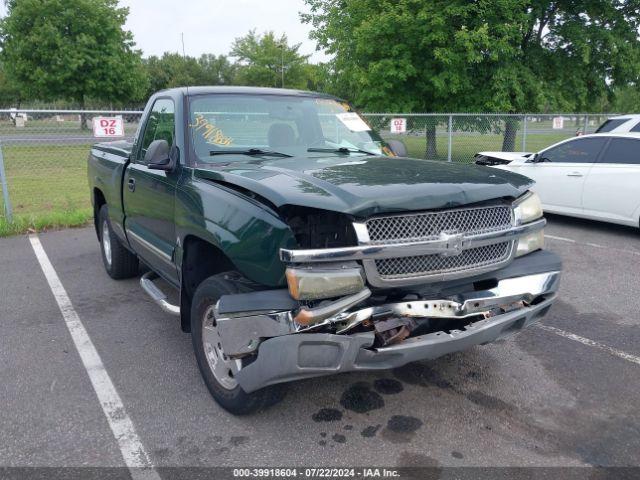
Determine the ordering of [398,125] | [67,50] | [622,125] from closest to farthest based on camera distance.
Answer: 1. [622,125]
2. [398,125]
3. [67,50]

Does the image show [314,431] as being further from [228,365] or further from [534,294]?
[534,294]

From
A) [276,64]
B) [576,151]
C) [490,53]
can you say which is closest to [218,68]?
[276,64]

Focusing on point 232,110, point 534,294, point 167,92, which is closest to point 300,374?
point 534,294

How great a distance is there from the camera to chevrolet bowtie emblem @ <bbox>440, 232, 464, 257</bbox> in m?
2.81

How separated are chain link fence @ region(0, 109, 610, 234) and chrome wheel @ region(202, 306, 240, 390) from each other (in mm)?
4903

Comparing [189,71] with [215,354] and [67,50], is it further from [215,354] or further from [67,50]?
[215,354]

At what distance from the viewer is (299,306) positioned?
2.62m

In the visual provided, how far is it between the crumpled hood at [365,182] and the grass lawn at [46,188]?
6288 millimetres

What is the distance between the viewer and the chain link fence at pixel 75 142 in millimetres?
8977

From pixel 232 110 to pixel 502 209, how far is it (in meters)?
2.12

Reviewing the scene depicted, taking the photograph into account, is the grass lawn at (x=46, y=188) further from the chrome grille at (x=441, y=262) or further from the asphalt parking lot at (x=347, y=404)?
the chrome grille at (x=441, y=262)

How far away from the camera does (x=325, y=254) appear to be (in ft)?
8.44

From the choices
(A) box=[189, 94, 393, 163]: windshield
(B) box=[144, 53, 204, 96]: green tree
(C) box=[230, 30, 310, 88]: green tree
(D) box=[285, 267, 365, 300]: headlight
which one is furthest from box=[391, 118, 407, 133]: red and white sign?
(B) box=[144, 53, 204, 96]: green tree

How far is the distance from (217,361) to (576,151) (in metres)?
7.47
